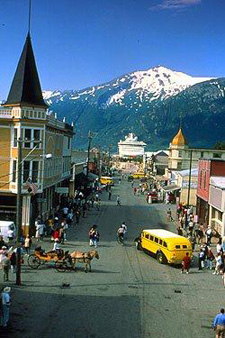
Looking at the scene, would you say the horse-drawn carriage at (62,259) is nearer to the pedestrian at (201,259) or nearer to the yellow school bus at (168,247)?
the yellow school bus at (168,247)

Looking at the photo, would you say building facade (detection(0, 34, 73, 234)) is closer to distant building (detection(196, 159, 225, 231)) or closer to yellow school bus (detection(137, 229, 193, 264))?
yellow school bus (detection(137, 229, 193, 264))

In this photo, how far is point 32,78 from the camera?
39469 mm

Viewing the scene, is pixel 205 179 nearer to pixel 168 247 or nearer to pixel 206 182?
pixel 206 182

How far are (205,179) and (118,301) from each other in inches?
1073

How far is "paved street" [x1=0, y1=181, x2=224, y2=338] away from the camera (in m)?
16.7

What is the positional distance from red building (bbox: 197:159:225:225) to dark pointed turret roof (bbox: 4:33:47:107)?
606 inches

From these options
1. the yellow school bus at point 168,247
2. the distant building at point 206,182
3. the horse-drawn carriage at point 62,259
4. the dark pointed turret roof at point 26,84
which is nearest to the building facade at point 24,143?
the dark pointed turret roof at point 26,84

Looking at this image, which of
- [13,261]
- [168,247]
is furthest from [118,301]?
[168,247]

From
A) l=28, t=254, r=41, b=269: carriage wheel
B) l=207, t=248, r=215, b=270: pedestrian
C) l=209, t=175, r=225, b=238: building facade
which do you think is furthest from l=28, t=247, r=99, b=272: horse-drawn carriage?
l=209, t=175, r=225, b=238: building facade

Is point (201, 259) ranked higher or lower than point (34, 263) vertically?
higher

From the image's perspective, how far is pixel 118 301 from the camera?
20156mm

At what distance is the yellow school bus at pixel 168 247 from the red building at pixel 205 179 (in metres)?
14.3

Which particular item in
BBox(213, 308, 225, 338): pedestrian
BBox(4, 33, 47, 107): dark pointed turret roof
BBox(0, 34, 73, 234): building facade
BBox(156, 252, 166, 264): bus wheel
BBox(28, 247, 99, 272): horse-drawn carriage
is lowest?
BBox(156, 252, 166, 264): bus wheel

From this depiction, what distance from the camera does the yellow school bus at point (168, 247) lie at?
2767cm
